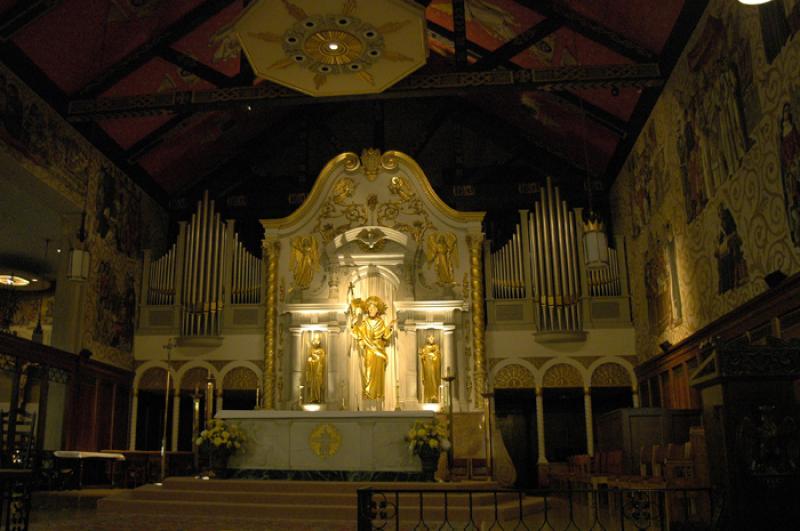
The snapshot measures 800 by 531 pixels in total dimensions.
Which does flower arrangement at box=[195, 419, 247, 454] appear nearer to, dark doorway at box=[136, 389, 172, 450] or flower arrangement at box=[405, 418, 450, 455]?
flower arrangement at box=[405, 418, 450, 455]

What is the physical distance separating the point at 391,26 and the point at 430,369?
685cm

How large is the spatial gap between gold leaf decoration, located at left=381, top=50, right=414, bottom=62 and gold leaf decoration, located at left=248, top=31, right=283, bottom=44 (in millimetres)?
1418

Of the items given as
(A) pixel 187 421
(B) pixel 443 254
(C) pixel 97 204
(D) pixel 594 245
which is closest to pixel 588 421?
(B) pixel 443 254

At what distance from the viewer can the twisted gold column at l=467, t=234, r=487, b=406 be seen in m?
14.4

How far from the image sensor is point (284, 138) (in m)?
17.5

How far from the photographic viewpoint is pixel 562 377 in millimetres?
14852

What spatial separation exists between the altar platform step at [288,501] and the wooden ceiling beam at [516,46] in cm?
674

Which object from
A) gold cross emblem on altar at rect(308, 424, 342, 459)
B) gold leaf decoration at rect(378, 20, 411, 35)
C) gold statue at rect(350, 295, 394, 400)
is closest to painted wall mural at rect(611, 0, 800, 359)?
gold leaf decoration at rect(378, 20, 411, 35)

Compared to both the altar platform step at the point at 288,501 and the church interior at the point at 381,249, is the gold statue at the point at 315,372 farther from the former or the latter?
the altar platform step at the point at 288,501

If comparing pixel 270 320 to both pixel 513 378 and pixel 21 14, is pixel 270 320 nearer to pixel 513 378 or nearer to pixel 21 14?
pixel 513 378

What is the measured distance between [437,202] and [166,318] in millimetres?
6112

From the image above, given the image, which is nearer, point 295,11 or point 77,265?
point 295,11

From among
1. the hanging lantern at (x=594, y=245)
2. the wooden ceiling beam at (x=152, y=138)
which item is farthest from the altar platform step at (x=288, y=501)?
the wooden ceiling beam at (x=152, y=138)

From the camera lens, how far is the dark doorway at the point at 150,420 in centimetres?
1595
